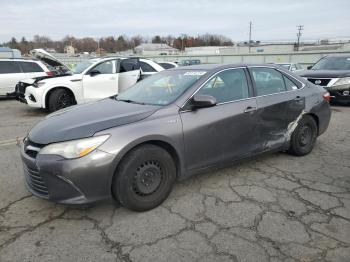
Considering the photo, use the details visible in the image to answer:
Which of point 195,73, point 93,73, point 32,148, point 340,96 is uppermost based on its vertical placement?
point 195,73

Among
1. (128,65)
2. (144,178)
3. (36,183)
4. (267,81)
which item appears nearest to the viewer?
(36,183)

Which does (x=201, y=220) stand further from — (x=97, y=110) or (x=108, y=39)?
(x=108, y=39)

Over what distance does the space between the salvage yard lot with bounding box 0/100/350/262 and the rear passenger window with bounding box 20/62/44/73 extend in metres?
9.25

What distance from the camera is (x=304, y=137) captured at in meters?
5.09

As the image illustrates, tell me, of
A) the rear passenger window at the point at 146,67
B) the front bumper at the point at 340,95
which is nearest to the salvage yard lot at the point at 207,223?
the front bumper at the point at 340,95

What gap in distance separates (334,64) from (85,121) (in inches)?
404

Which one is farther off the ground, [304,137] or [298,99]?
[298,99]

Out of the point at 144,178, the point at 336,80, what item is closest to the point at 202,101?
the point at 144,178

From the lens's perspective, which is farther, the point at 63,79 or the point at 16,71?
the point at 16,71

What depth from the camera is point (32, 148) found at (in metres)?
3.24

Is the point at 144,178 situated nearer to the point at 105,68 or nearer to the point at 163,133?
the point at 163,133

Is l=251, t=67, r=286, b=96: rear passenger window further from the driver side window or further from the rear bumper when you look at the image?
the driver side window

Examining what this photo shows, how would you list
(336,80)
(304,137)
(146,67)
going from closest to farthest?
(304,137)
(336,80)
(146,67)

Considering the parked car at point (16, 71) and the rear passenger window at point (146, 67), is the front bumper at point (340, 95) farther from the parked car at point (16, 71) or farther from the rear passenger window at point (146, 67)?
the parked car at point (16, 71)
